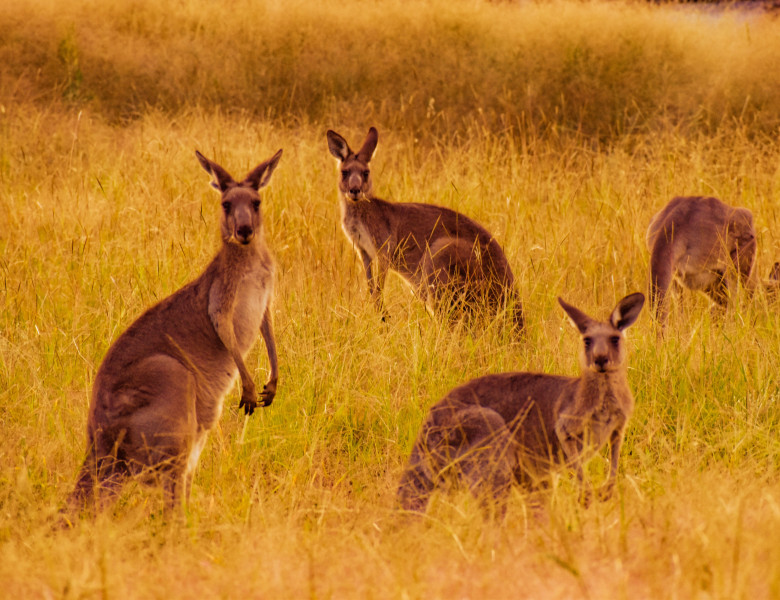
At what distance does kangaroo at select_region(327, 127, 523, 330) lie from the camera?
5289mm

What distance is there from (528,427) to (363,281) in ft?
8.59

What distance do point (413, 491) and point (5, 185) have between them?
5.28m

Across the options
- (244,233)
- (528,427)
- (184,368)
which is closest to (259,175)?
(244,233)

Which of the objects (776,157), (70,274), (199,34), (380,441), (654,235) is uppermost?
(199,34)

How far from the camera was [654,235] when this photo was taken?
17.6 ft

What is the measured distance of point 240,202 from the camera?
3.75m

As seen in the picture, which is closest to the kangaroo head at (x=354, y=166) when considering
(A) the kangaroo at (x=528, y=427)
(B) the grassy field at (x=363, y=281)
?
(B) the grassy field at (x=363, y=281)

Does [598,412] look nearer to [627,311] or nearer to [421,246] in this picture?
[627,311]

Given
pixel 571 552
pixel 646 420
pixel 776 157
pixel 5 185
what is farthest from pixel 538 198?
pixel 571 552

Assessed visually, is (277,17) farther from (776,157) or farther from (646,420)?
(646,420)

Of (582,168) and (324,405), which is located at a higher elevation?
(582,168)

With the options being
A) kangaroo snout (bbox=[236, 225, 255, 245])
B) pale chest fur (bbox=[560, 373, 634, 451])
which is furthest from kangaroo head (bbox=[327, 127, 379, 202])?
pale chest fur (bbox=[560, 373, 634, 451])

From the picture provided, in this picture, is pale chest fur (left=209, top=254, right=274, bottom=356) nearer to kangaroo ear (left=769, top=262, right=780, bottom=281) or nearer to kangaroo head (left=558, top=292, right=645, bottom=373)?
kangaroo head (left=558, top=292, right=645, bottom=373)

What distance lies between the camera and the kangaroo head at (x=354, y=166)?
587 centimetres
